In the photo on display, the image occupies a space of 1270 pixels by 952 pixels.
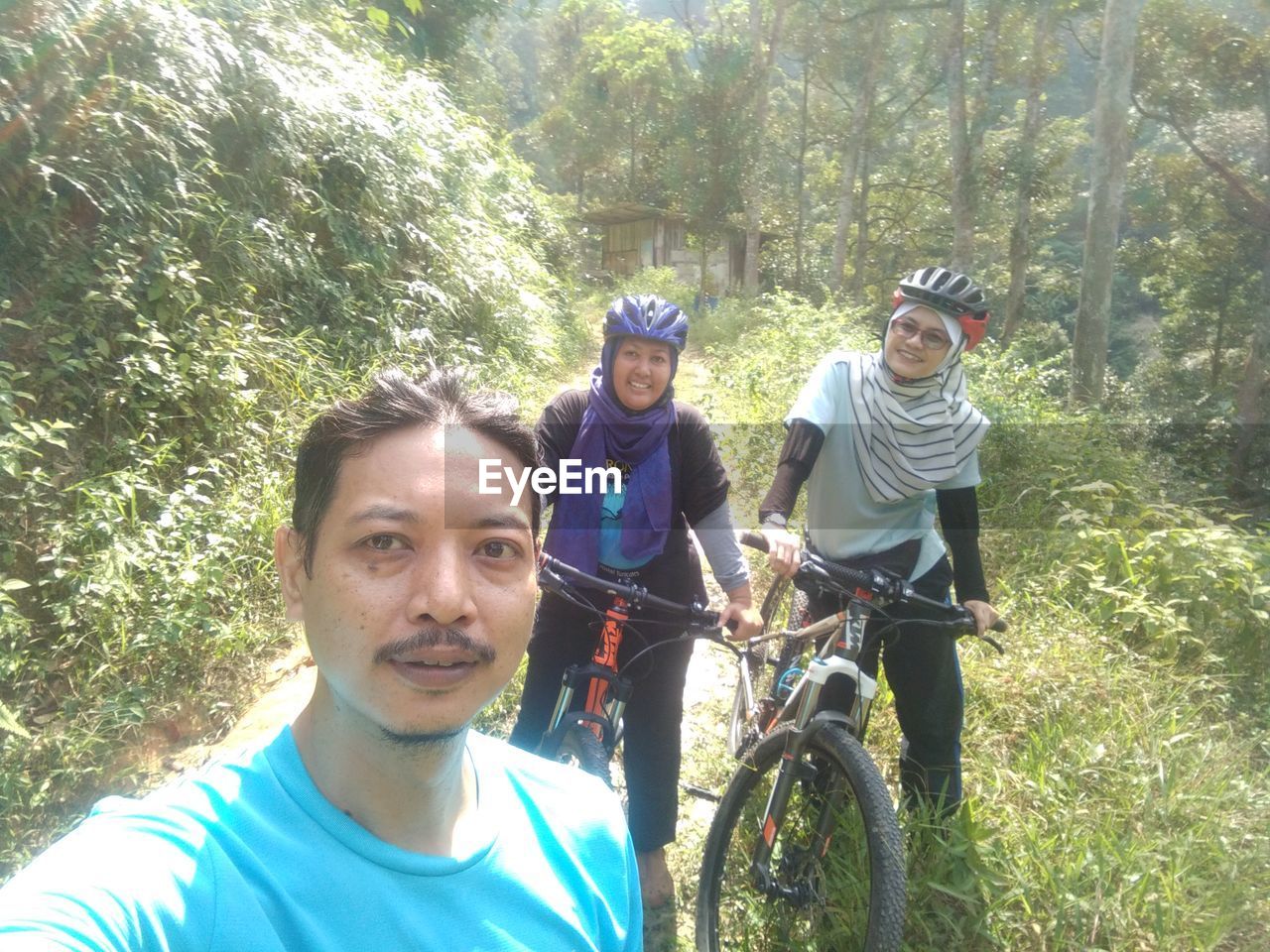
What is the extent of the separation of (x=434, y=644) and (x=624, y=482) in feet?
5.10

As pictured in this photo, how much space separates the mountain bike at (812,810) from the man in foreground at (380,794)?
4.07ft

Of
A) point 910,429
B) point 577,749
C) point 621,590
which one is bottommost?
point 577,749

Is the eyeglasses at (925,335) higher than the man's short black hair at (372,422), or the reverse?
the eyeglasses at (925,335)

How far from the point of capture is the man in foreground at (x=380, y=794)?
2.80ft

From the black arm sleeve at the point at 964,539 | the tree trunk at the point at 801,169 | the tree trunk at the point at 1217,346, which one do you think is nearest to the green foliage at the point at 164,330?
the black arm sleeve at the point at 964,539

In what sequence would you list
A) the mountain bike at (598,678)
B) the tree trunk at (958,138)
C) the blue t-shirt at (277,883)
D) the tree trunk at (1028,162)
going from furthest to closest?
the tree trunk at (1028,162), the tree trunk at (958,138), the mountain bike at (598,678), the blue t-shirt at (277,883)

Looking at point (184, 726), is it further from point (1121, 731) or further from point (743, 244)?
point (743, 244)

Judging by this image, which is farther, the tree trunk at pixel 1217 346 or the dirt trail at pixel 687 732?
the tree trunk at pixel 1217 346

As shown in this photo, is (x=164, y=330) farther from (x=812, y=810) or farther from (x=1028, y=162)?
(x=1028, y=162)

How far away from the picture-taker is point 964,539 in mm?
2648

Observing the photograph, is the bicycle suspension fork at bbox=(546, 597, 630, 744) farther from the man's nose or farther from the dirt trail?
the man's nose

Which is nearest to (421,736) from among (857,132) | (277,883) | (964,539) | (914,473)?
(277,883)

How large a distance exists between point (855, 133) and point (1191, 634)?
18725 millimetres

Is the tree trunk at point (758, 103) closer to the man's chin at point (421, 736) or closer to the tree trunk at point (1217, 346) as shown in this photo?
the tree trunk at point (1217, 346)
